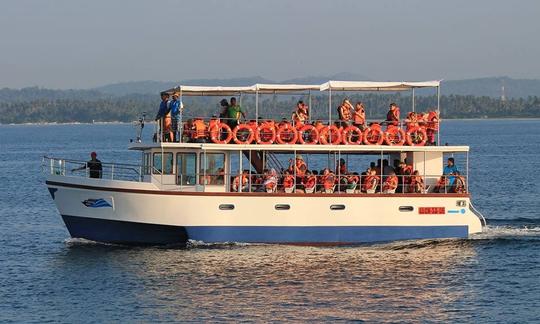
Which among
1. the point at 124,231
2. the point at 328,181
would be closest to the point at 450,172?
the point at 328,181

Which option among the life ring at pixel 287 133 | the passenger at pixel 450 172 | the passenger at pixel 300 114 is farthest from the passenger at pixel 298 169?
the passenger at pixel 450 172

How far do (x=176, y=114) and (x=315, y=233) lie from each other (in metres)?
5.41

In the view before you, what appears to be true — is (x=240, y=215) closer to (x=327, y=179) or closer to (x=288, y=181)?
(x=288, y=181)

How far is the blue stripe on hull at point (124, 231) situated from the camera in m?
33.9

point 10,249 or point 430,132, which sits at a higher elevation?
point 430,132

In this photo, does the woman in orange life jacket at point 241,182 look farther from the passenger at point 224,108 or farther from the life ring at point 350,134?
the life ring at point 350,134

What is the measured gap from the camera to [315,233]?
34375 millimetres

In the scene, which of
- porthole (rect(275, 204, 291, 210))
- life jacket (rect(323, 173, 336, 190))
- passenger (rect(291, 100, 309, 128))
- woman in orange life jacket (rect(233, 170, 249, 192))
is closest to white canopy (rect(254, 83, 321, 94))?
passenger (rect(291, 100, 309, 128))

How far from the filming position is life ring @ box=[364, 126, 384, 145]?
35.1 meters

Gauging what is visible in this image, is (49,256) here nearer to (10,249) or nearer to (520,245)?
(10,249)

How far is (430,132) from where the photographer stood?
36.3m

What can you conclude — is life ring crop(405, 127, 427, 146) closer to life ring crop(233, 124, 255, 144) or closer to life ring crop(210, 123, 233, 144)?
life ring crop(233, 124, 255, 144)

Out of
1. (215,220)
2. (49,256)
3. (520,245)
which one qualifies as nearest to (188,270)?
(215,220)

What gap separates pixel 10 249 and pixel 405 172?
12.6 metres
